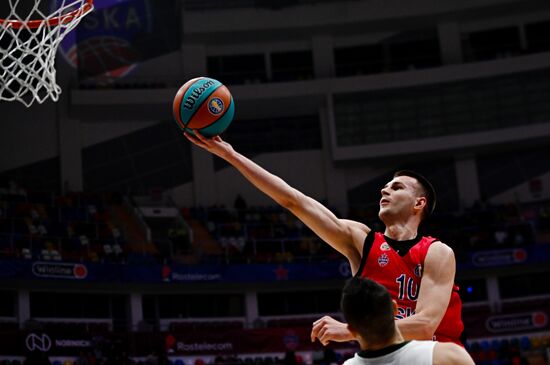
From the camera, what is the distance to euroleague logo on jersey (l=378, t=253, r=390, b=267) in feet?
14.6

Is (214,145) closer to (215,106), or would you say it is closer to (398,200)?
(215,106)

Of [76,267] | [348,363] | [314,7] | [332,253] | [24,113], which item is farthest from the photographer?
[314,7]

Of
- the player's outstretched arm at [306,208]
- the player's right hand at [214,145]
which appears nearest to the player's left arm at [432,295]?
the player's outstretched arm at [306,208]

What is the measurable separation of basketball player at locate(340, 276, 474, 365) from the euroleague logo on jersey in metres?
1.44

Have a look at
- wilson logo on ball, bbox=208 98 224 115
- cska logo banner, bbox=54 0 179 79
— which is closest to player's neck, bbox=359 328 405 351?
wilson logo on ball, bbox=208 98 224 115

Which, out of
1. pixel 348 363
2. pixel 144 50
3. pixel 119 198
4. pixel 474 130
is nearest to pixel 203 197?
pixel 119 198

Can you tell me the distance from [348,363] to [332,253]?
22.9m

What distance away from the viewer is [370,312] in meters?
2.94

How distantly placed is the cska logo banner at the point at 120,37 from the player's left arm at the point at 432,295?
25.9 meters

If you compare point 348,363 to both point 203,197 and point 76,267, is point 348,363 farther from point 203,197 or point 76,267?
point 203,197

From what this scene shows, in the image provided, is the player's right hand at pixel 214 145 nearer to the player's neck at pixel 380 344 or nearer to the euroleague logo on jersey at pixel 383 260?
the euroleague logo on jersey at pixel 383 260

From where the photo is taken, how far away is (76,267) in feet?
74.1

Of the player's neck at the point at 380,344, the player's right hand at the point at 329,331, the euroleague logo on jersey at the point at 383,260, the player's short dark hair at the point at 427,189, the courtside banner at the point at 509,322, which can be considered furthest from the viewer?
the courtside banner at the point at 509,322

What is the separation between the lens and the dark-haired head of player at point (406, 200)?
15.3 feet
